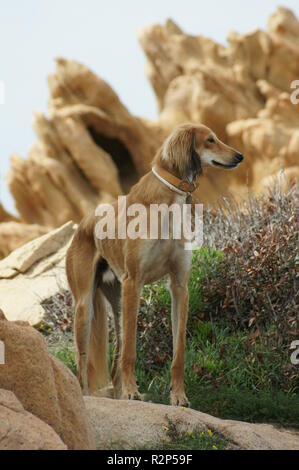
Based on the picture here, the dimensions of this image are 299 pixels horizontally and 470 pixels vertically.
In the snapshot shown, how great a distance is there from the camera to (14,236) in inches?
1118

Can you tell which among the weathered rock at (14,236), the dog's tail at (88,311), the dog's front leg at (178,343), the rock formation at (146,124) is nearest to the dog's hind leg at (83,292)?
the dog's tail at (88,311)

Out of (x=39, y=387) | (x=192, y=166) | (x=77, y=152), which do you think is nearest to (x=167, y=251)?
(x=192, y=166)

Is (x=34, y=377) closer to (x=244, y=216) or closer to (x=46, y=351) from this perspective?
(x=46, y=351)

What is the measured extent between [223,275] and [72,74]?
28593 millimetres

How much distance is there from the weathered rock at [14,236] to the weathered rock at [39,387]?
79.4 feet

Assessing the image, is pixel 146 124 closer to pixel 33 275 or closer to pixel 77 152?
pixel 77 152

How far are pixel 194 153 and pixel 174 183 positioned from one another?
302mm

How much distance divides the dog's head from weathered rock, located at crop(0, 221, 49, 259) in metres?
22.6

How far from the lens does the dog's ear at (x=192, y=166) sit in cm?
590

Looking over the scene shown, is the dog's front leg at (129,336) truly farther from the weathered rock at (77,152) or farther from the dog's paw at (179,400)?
the weathered rock at (77,152)

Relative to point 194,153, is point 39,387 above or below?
below

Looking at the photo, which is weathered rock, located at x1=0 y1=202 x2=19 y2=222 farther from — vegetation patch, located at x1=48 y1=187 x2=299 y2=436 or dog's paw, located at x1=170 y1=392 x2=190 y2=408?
dog's paw, located at x1=170 y1=392 x2=190 y2=408

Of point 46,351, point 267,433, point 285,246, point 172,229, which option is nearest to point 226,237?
point 285,246

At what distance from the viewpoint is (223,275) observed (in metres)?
7.72
